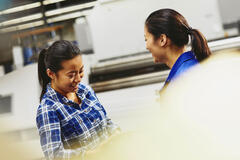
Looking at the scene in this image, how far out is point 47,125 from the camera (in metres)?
0.81

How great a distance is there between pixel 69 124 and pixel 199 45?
585 millimetres

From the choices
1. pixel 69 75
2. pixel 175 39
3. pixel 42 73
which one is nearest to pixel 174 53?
pixel 175 39

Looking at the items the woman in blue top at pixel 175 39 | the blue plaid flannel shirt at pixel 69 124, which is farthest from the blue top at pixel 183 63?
the blue plaid flannel shirt at pixel 69 124

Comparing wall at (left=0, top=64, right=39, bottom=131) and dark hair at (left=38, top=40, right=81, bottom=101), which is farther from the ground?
dark hair at (left=38, top=40, right=81, bottom=101)

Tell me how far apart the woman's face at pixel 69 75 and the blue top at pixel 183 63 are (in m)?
0.37

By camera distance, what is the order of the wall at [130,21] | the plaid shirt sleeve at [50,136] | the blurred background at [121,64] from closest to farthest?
1. the plaid shirt sleeve at [50,136]
2. the blurred background at [121,64]
3. the wall at [130,21]

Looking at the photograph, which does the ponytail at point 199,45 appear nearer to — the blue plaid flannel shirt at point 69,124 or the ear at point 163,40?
the ear at point 163,40

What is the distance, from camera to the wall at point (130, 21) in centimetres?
207

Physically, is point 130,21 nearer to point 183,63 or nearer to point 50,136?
point 183,63

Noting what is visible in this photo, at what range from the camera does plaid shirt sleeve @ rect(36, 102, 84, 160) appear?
79 cm

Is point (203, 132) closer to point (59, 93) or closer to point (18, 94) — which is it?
point (59, 93)

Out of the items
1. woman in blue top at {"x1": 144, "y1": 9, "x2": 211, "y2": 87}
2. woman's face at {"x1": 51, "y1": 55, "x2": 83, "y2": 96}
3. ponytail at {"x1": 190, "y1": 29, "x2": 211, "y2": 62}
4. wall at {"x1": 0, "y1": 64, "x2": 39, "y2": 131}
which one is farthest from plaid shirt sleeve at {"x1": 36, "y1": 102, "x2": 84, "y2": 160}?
wall at {"x1": 0, "y1": 64, "x2": 39, "y2": 131}

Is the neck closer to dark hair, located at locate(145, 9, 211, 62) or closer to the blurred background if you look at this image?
dark hair, located at locate(145, 9, 211, 62)

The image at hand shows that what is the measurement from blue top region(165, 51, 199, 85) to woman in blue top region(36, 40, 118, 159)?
1.20 ft
